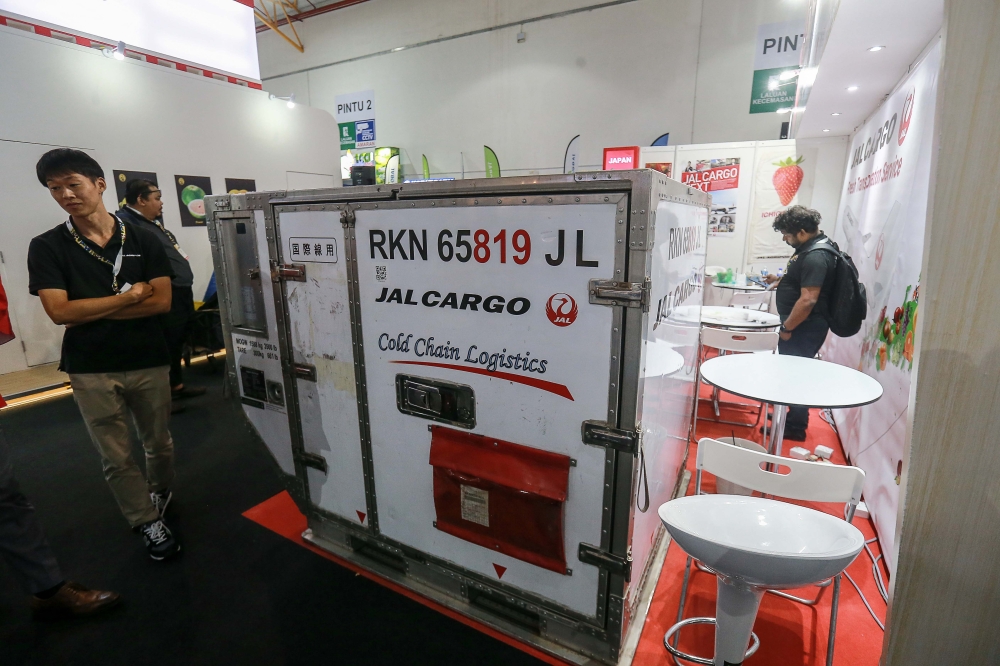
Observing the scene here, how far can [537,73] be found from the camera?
8039 millimetres

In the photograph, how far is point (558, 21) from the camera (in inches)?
302

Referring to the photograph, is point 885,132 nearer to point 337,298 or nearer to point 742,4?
point 337,298

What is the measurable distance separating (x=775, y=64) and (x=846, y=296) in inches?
199

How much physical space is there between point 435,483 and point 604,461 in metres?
0.68

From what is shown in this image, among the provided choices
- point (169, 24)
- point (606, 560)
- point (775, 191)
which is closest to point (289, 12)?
point (169, 24)

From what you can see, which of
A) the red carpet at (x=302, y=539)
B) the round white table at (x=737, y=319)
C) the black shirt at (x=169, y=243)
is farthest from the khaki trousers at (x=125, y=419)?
the round white table at (x=737, y=319)

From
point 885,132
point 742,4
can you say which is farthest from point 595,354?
point 742,4

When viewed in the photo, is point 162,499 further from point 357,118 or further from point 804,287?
point 357,118

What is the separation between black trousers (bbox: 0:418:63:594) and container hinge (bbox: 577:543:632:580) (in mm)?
1987

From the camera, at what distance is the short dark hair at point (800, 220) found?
10.3 ft

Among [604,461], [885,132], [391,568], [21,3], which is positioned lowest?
[391,568]

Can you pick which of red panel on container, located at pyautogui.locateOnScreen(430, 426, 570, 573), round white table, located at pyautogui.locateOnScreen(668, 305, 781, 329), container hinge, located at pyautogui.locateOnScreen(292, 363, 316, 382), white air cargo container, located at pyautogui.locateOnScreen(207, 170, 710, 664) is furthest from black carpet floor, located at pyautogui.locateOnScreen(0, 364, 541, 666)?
round white table, located at pyautogui.locateOnScreen(668, 305, 781, 329)

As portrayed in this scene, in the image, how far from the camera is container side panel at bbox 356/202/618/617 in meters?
1.50

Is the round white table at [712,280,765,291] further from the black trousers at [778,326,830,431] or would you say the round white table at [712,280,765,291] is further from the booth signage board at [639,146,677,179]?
the black trousers at [778,326,830,431]
